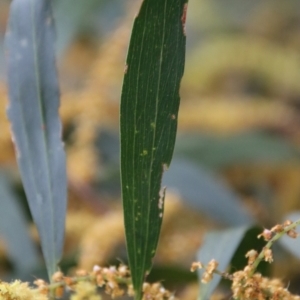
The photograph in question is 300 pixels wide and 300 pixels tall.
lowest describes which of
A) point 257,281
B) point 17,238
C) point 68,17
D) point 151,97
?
point 257,281

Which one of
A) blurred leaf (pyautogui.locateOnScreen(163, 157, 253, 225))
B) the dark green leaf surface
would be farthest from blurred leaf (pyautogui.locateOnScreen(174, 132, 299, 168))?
the dark green leaf surface

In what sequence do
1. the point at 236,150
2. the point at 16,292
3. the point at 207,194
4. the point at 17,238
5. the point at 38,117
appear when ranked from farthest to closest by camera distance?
the point at 236,150 < the point at 207,194 < the point at 17,238 < the point at 38,117 < the point at 16,292

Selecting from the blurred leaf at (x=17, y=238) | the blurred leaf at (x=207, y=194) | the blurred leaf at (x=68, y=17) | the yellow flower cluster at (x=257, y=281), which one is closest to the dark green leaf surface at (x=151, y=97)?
the yellow flower cluster at (x=257, y=281)

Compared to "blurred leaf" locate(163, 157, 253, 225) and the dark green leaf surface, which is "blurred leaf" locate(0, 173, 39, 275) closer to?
"blurred leaf" locate(163, 157, 253, 225)

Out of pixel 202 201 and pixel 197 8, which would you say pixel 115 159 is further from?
pixel 197 8

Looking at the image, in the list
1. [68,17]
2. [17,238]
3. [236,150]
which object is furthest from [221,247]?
[68,17]

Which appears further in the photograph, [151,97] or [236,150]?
[236,150]

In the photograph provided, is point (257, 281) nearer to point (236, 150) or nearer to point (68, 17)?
point (236, 150)

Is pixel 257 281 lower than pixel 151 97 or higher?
lower
